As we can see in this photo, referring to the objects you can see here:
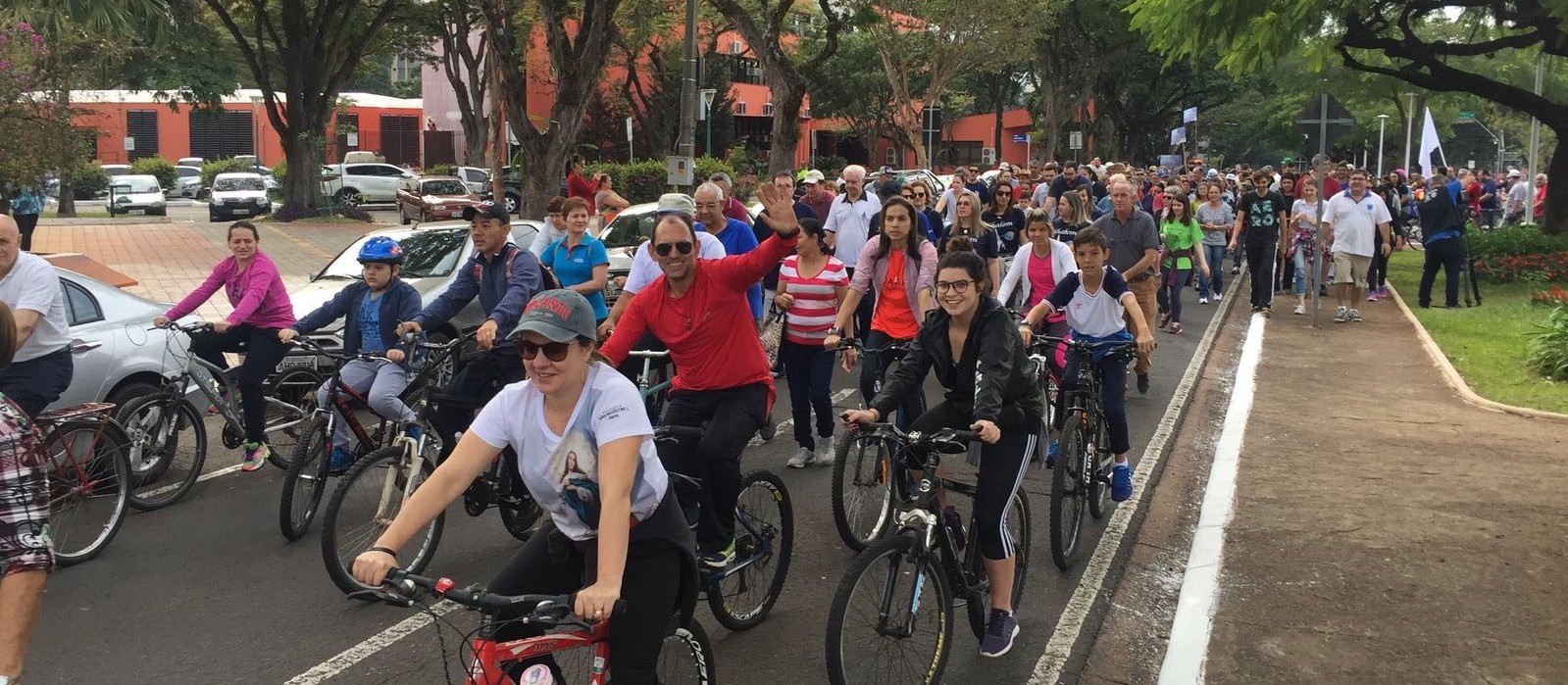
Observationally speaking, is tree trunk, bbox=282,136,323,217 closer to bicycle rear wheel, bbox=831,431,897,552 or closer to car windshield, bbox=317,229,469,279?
car windshield, bbox=317,229,469,279

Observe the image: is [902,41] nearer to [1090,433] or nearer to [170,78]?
[170,78]

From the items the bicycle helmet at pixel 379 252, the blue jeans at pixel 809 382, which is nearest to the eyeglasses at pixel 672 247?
the bicycle helmet at pixel 379 252

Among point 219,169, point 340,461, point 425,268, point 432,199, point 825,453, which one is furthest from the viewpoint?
point 219,169

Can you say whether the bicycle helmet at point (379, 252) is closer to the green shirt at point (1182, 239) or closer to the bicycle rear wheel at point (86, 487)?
the bicycle rear wheel at point (86, 487)

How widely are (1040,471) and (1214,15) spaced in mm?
12251

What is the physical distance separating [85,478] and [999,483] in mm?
4744

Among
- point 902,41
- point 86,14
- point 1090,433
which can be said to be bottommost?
point 1090,433

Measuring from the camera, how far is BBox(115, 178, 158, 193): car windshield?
40.2 meters

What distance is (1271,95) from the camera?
69438mm

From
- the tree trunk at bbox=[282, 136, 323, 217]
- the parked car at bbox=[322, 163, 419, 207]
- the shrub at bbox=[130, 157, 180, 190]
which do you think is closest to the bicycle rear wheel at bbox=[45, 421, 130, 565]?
the tree trunk at bbox=[282, 136, 323, 217]

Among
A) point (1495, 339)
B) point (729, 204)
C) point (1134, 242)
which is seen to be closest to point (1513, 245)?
point (1495, 339)

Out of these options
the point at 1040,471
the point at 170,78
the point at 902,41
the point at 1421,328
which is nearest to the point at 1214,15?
the point at 1421,328

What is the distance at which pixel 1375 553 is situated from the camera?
7.02 metres

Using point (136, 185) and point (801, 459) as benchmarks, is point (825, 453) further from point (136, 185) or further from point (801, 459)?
point (136, 185)
